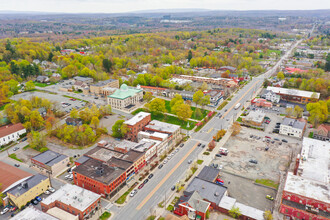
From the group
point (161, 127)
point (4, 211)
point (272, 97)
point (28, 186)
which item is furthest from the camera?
point (272, 97)

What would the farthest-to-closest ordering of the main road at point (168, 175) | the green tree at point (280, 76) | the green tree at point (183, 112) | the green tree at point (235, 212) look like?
the green tree at point (280, 76), the green tree at point (183, 112), the main road at point (168, 175), the green tree at point (235, 212)

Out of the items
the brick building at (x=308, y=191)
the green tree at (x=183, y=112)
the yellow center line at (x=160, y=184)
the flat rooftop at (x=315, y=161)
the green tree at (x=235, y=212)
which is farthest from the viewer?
the green tree at (x=183, y=112)

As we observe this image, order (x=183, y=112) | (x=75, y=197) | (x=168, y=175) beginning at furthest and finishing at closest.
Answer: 1. (x=183, y=112)
2. (x=168, y=175)
3. (x=75, y=197)

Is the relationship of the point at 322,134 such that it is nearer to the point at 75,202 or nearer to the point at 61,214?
the point at 75,202

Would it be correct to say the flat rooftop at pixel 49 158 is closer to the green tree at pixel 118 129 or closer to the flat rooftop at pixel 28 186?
the flat rooftop at pixel 28 186

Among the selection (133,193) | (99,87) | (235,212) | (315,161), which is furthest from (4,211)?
(99,87)

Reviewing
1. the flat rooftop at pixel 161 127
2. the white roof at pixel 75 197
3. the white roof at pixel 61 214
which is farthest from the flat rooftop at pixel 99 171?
the flat rooftop at pixel 161 127

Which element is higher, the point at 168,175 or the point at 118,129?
the point at 118,129
